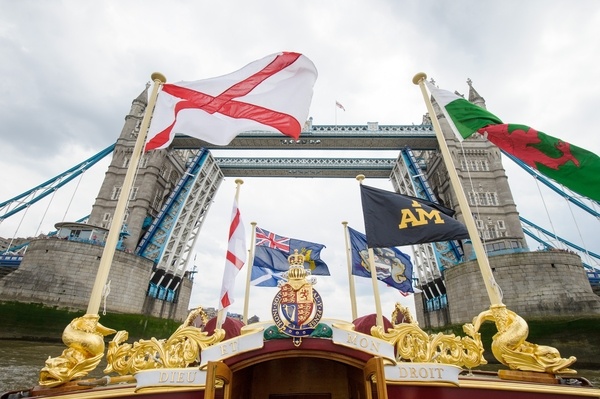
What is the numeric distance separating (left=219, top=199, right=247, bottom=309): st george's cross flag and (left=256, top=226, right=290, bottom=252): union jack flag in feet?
14.8

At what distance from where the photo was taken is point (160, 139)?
593cm

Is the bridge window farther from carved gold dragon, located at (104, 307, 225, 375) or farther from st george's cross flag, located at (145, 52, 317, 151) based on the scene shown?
carved gold dragon, located at (104, 307, 225, 375)

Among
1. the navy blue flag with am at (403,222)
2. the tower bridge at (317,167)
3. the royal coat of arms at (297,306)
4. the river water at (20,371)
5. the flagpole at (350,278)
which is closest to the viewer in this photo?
the royal coat of arms at (297,306)

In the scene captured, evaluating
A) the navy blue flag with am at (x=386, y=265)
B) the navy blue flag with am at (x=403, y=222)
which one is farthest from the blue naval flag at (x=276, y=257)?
the navy blue flag with am at (x=403, y=222)

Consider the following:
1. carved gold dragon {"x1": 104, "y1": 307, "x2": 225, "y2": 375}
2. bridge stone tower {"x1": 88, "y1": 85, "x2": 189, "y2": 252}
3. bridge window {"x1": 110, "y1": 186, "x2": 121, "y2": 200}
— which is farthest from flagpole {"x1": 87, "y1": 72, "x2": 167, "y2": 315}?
bridge window {"x1": 110, "y1": 186, "x2": 121, "y2": 200}

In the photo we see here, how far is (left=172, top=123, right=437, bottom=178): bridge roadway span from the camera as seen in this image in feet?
109

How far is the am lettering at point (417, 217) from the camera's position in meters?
5.66

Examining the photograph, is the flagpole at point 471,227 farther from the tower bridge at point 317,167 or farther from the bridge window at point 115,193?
the bridge window at point 115,193

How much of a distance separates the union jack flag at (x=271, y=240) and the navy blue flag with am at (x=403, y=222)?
619 cm

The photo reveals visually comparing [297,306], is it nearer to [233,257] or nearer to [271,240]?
[233,257]

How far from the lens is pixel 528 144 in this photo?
5934mm

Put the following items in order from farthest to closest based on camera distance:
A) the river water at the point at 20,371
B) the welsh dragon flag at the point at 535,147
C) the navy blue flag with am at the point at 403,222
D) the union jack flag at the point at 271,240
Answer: the union jack flag at the point at 271,240, the river water at the point at 20,371, the navy blue flag with am at the point at 403,222, the welsh dragon flag at the point at 535,147

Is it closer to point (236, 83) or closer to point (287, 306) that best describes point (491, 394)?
point (287, 306)

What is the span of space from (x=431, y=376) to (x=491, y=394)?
2.19 feet
